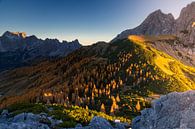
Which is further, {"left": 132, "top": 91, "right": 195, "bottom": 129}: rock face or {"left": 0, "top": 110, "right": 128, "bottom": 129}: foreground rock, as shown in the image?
{"left": 0, "top": 110, "right": 128, "bottom": 129}: foreground rock

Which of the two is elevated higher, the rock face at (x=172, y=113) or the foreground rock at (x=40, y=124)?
the rock face at (x=172, y=113)

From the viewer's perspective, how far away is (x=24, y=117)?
63688mm

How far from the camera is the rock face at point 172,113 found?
120 ft

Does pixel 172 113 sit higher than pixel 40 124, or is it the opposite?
pixel 172 113

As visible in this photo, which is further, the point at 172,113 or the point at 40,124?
the point at 40,124

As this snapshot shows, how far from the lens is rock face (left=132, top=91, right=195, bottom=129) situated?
3672 cm

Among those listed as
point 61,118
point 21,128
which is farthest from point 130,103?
point 21,128

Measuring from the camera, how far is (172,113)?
39969 mm

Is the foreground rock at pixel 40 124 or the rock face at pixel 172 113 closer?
the rock face at pixel 172 113

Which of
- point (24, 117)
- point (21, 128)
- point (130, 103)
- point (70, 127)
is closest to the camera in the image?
point (21, 128)

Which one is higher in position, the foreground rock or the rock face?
the rock face

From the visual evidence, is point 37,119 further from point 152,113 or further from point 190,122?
point 190,122

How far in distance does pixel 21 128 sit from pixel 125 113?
114953 millimetres

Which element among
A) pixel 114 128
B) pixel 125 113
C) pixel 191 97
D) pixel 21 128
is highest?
pixel 191 97
